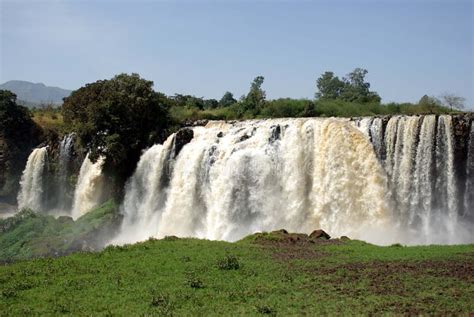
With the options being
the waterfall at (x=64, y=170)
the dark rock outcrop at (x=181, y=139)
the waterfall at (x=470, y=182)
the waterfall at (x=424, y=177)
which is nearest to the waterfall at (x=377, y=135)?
the waterfall at (x=424, y=177)

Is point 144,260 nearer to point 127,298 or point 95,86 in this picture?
point 127,298

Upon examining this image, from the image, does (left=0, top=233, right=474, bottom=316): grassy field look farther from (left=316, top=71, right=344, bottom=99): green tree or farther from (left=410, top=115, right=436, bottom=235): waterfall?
(left=316, top=71, right=344, bottom=99): green tree

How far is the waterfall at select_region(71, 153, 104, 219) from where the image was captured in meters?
35.0

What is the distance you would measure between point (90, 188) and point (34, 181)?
6008mm

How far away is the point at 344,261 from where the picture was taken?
15.9 meters

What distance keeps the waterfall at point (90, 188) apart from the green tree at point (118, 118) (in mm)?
1368

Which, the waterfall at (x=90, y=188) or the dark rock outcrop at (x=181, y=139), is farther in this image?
the waterfall at (x=90, y=188)

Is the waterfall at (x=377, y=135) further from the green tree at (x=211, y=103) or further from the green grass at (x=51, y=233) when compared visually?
the green tree at (x=211, y=103)

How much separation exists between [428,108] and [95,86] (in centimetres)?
2053

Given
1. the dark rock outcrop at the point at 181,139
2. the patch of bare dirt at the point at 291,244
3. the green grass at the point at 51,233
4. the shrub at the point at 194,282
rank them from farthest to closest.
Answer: the dark rock outcrop at the point at 181,139
the green grass at the point at 51,233
the patch of bare dirt at the point at 291,244
the shrub at the point at 194,282

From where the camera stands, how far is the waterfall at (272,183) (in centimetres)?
2430

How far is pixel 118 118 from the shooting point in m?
32.9

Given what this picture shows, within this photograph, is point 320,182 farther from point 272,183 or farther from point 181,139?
point 181,139

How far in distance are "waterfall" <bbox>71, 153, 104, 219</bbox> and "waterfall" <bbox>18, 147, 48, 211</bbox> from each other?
4272 mm
